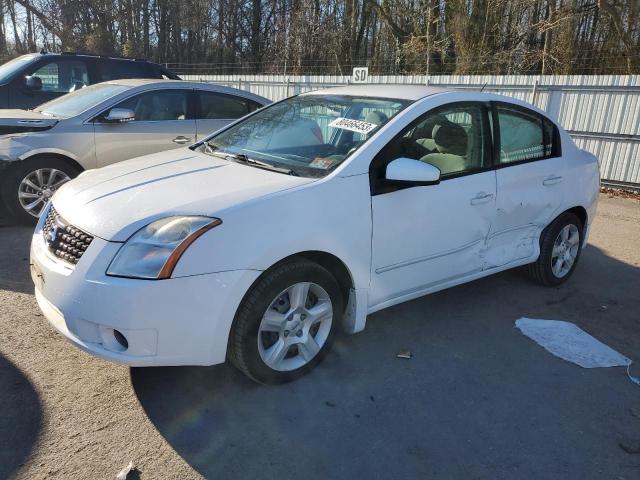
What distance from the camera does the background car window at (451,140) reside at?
3.73m

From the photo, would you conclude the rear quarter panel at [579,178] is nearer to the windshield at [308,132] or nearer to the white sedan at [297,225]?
the white sedan at [297,225]

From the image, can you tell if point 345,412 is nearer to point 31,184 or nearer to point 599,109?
point 31,184

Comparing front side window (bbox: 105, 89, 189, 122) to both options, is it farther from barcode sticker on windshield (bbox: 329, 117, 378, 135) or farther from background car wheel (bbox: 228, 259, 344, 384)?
background car wheel (bbox: 228, 259, 344, 384)

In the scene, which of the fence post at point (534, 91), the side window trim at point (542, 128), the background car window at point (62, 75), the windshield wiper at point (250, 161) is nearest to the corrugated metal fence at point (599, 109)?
the fence post at point (534, 91)

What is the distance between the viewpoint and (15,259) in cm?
493

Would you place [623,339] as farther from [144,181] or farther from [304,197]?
[144,181]

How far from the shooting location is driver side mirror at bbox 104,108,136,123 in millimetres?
5991

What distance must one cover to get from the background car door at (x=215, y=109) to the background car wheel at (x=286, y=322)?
4.09 metres

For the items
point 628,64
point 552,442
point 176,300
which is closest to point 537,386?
point 552,442

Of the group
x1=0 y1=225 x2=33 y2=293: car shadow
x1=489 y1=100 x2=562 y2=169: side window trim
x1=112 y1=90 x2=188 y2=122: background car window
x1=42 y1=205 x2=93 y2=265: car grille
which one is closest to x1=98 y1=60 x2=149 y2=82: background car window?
x1=112 y1=90 x2=188 y2=122: background car window

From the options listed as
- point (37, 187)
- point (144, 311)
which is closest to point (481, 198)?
point (144, 311)

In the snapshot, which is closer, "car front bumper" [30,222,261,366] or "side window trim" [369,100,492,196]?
"car front bumper" [30,222,261,366]

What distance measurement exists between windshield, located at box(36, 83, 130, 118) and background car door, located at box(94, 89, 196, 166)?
25 cm

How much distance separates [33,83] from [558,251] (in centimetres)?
707
